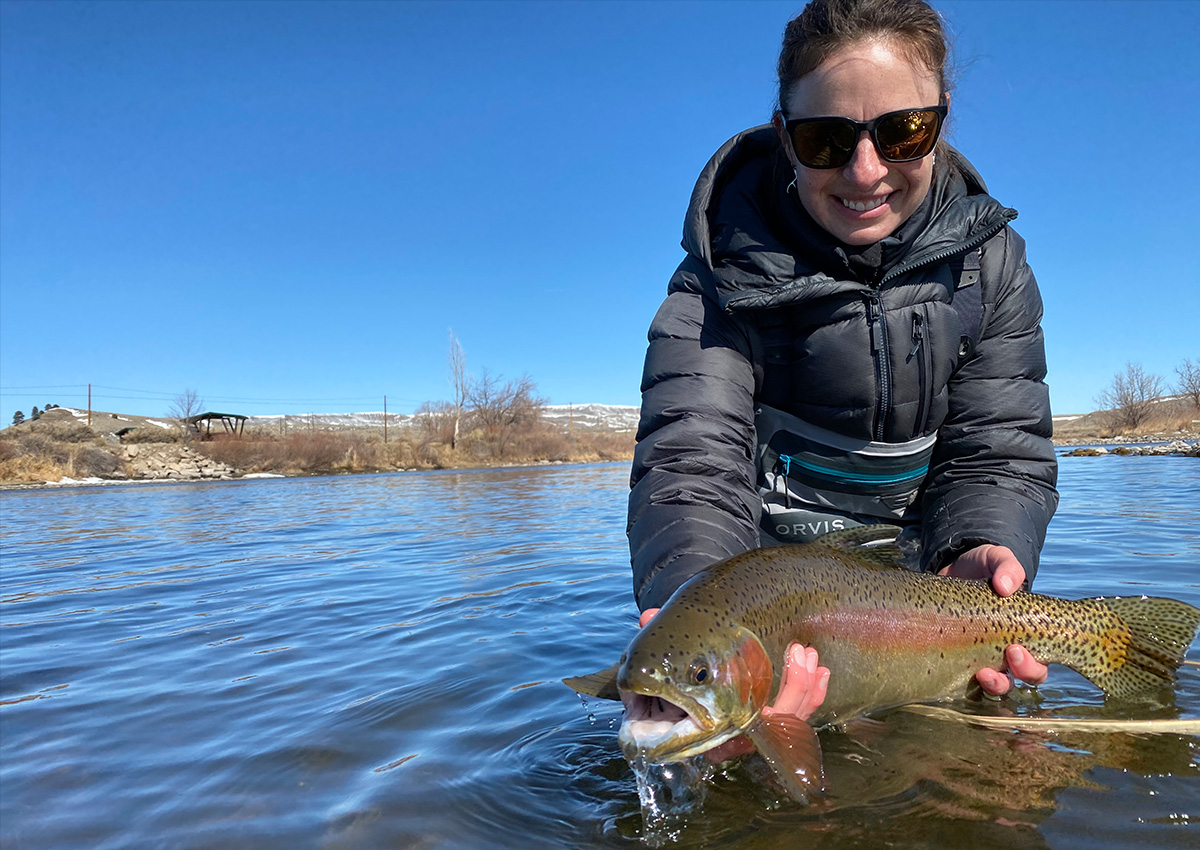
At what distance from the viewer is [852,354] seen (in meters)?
3.18

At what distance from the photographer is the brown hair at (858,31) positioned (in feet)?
9.50

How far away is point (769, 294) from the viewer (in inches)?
120

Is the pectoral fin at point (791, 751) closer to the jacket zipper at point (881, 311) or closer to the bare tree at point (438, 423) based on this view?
the jacket zipper at point (881, 311)

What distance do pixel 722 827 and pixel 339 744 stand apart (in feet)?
5.52

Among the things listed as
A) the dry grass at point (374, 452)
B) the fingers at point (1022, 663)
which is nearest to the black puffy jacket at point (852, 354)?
the fingers at point (1022, 663)

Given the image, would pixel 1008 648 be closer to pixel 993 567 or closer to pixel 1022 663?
pixel 1022 663

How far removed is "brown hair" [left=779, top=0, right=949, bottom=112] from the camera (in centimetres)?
290

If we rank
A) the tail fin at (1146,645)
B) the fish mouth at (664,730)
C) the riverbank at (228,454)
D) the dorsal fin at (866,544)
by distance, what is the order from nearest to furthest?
the fish mouth at (664,730), the dorsal fin at (866,544), the tail fin at (1146,645), the riverbank at (228,454)

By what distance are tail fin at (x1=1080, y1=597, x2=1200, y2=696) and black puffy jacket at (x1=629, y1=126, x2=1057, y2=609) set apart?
1.19 feet

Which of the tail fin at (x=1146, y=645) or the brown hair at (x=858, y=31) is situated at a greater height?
the brown hair at (x=858, y=31)

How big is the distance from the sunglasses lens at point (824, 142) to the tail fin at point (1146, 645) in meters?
1.91

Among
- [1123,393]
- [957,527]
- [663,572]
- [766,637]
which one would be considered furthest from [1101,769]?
[1123,393]

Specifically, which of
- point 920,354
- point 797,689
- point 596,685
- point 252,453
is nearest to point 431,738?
point 596,685

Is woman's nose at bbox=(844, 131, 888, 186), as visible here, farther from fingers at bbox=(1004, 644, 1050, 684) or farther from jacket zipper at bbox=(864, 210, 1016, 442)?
fingers at bbox=(1004, 644, 1050, 684)
